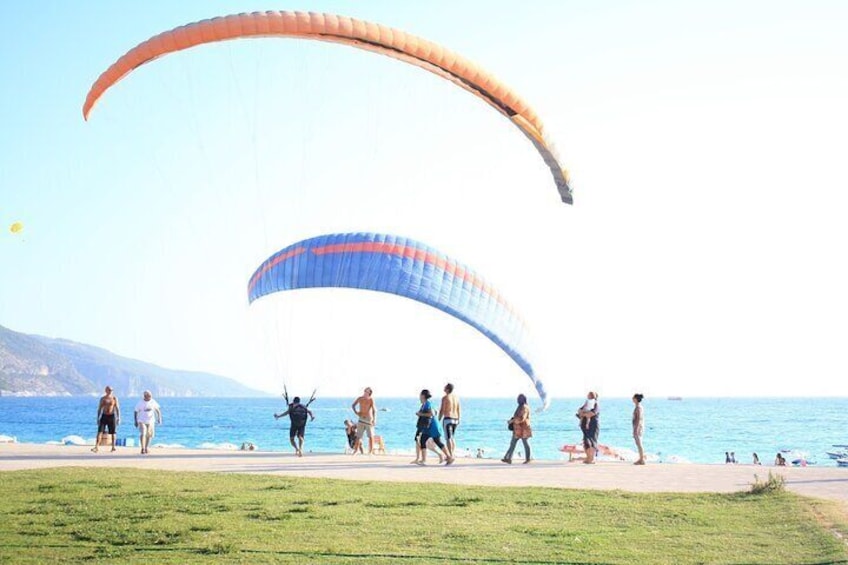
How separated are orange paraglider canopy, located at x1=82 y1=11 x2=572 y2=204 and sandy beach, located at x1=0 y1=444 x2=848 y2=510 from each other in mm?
5279

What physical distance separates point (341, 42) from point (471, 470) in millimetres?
7129

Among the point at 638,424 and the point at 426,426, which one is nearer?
the point at 426,426

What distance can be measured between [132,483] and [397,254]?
25.7ft

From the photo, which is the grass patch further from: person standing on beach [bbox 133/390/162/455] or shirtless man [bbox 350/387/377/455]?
person standing on beach [bbox 133/390/162/455]

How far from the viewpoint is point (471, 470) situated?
15984 mm

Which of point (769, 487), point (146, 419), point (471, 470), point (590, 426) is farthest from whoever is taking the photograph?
point (146, 419)

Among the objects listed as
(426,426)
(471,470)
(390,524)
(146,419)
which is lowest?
(390,524)

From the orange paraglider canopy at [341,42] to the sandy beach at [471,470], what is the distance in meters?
5.28

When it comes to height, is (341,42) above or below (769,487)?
above

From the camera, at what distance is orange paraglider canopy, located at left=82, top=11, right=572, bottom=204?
1305cm

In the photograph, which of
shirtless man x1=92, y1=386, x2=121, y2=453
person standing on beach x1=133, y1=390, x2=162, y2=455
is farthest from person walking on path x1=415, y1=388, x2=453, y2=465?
shirtless man x1=92, y1=386, x2=121, y2=453

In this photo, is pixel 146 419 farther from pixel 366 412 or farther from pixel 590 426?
pixel 590 426

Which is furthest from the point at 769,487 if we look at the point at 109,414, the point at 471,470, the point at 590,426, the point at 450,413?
the point at 109,414

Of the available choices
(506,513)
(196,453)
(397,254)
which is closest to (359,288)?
(397,254)
